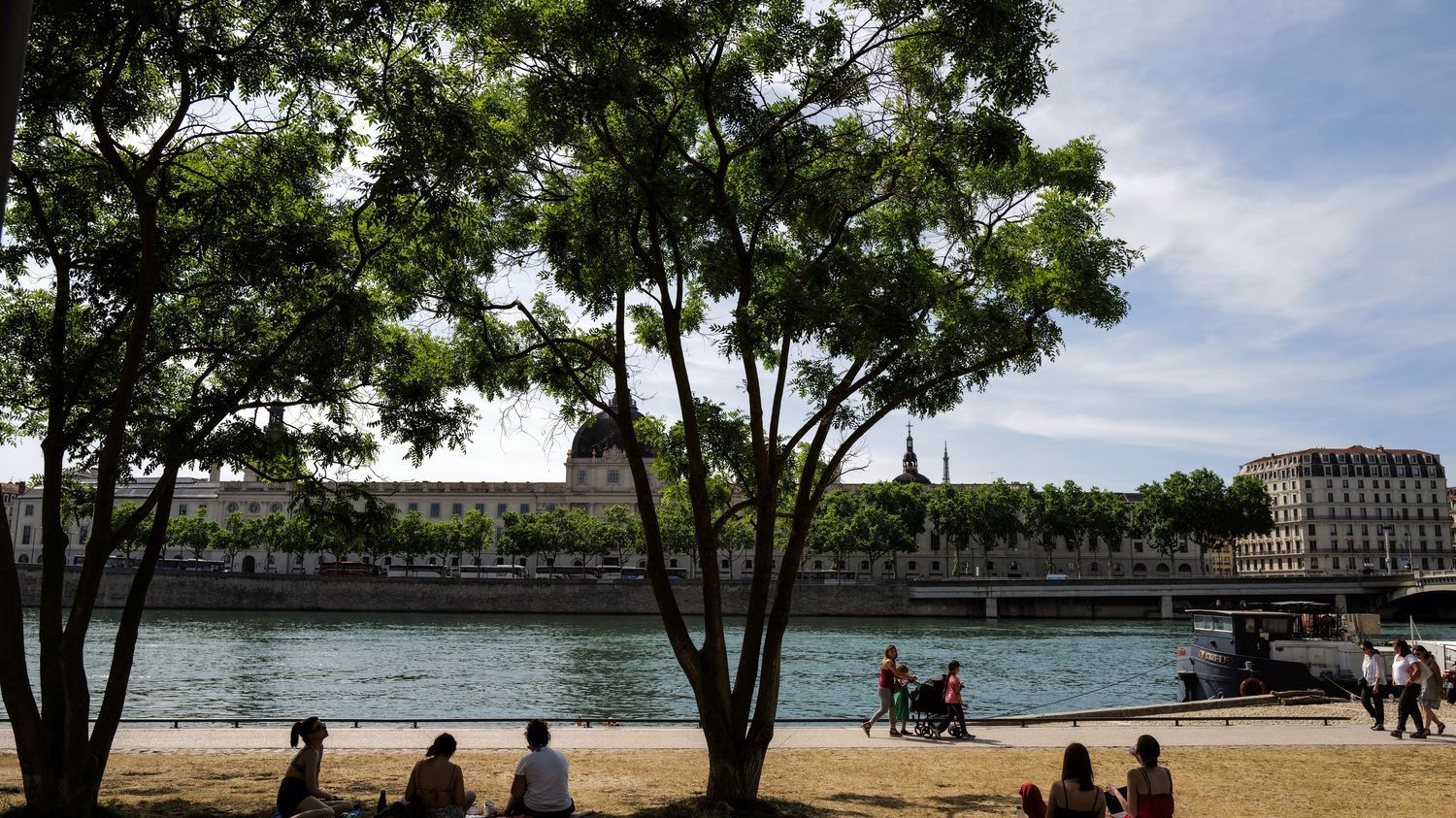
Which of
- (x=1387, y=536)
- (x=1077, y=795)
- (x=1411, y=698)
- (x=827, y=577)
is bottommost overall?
(x=1411, y=698)

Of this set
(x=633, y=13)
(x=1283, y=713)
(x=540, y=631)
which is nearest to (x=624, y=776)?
(x=633, y=13)

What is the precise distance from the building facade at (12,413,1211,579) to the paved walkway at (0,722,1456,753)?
9520 centimetres

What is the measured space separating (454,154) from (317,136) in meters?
2.62

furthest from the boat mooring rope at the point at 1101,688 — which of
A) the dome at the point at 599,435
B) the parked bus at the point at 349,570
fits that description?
the parked bus at the point at 349,570

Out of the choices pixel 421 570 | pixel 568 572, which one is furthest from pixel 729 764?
pixel 568 572

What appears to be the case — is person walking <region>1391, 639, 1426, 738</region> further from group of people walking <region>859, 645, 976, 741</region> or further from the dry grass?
group of people walking <region>859, 645, 976, 741</region>

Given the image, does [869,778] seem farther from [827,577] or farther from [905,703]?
[827,577]

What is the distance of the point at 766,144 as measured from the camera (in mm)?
12078

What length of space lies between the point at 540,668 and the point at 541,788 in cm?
3209

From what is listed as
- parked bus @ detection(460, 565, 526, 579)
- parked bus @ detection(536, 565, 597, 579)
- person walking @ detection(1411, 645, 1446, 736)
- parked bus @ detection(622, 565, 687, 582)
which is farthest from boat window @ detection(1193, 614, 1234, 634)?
parked bus @ detection(460, 565, 526, 579)

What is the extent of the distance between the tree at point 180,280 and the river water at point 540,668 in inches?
577

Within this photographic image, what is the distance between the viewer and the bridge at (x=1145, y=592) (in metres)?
89.6

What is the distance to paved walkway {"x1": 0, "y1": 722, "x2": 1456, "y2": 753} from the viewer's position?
16031mm

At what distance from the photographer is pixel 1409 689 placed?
16.8 meters
